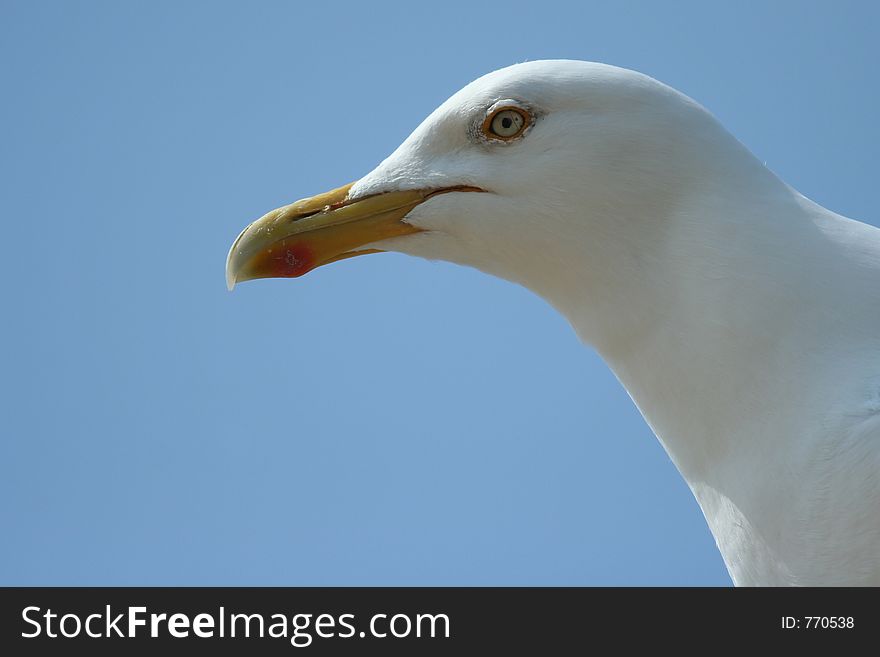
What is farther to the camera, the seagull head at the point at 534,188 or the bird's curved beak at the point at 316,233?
the bird's curved beak at the point at 316,233

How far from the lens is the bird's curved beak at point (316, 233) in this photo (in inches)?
157

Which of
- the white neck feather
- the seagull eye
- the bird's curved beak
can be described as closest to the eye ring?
the seagull eye

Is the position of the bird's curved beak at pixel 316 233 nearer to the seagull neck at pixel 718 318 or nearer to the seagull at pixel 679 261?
the seagull at pixel 679 261

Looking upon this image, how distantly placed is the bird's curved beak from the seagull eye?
0.31 m

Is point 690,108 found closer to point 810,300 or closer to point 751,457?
point 810,300

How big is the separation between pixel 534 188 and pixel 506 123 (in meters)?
0.24

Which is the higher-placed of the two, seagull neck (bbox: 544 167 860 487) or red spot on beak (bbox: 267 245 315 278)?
red spot on beak (bbox: 267 245 315 278)

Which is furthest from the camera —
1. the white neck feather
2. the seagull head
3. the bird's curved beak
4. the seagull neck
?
the bird's curved beak

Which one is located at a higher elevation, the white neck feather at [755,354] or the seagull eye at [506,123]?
the seagull eye at [506,123]

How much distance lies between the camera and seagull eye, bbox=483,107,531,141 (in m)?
3.79

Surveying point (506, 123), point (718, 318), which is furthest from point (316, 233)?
point (718, 318)

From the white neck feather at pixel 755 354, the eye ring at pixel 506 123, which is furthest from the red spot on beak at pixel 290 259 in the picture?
the white neck feather at pixel 755 354

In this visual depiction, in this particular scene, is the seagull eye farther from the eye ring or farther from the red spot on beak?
the red spot on beak
